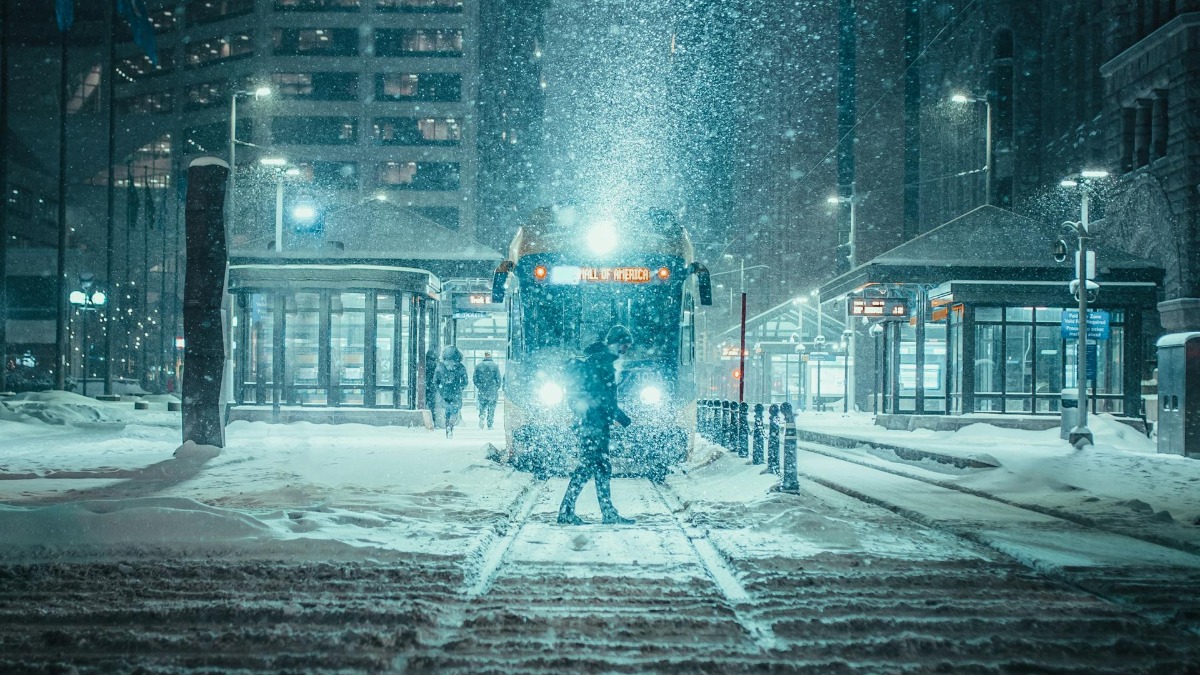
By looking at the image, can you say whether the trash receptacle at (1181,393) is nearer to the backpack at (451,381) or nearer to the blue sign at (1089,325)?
the blue sign at (1089,325)

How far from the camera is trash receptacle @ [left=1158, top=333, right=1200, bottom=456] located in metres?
19.3

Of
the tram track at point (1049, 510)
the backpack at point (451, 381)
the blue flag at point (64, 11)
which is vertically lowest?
the tram track at point (1049, 510)

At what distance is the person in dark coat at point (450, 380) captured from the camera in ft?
77.6

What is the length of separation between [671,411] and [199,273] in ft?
24.0

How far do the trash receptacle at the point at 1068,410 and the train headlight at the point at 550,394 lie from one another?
14.5m

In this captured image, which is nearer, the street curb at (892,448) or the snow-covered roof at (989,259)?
the street curb at (892,448)

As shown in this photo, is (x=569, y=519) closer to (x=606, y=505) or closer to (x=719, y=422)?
(x=606, y=505)

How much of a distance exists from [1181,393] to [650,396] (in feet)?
36.4

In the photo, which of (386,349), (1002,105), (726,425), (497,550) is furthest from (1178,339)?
(1002,105)

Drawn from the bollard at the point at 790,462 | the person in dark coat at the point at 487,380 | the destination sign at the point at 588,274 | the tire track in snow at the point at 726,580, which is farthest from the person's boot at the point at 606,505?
the person in dark coat at the point at 487,380

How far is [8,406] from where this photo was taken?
27875mm

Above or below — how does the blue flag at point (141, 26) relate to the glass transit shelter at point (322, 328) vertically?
above

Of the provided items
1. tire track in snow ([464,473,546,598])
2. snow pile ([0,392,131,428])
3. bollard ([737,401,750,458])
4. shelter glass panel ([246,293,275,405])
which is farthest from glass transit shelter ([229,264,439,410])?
tire track in snow ([464,473,546,598])

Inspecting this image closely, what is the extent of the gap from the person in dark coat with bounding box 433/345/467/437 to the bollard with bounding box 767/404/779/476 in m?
10.6
